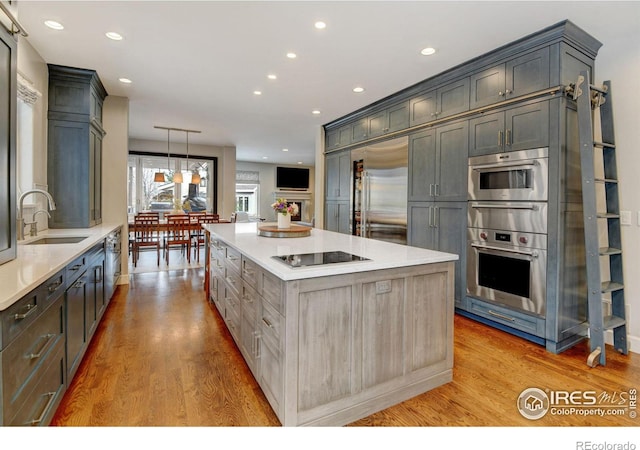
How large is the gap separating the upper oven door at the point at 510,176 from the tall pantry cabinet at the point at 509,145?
55 mm

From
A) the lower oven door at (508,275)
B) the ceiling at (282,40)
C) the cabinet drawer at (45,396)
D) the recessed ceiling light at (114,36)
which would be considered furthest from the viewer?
the recessed ceiling light at (114,36)

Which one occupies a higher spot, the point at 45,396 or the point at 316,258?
the point at 316,258

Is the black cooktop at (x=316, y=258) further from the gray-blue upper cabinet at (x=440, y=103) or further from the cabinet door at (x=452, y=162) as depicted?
the gray-blue upper cabinet at (x=440, y=103)

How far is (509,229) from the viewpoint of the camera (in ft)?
9.55

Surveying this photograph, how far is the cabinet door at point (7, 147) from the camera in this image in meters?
1.73

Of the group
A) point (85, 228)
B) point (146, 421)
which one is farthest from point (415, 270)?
point (85, 228)

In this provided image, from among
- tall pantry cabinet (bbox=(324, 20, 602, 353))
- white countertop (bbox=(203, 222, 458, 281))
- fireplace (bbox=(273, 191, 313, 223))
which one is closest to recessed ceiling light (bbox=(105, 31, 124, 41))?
white countertop (bbox=(203, 222, 458, 281))

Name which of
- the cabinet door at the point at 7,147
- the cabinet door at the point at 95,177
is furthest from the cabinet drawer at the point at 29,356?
the cabinet door at the point at 95,177

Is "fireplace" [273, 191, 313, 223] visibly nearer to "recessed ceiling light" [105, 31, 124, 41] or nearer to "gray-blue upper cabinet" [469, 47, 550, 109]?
"recessed ceiling light" [105, 31, 124, 41]

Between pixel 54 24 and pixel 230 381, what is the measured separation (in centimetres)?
323

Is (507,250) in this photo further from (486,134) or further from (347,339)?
(347,339)

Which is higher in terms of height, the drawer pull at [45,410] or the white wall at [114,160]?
the white wall at [114,160]

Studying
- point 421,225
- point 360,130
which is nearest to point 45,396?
point 421,225

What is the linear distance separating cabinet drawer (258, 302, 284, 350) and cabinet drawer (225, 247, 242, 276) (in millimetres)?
629
